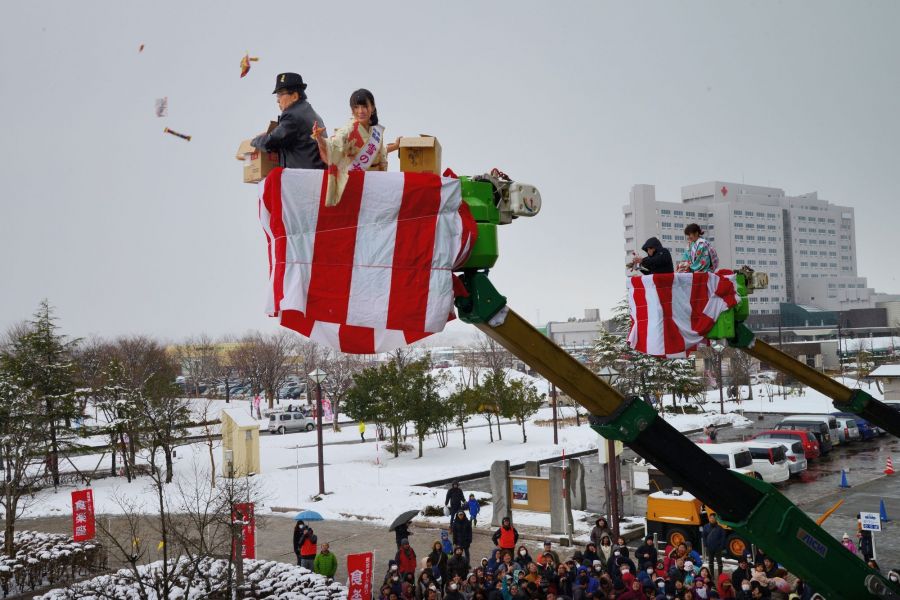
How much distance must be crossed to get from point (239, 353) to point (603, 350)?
40830mm

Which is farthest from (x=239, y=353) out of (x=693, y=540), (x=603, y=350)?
(x=693, y=540)

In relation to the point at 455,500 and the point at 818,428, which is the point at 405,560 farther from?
the point at 818,428

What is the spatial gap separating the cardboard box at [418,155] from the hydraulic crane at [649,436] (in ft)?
0.78

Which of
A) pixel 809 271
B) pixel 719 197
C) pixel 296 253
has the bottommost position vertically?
pixel 296 253

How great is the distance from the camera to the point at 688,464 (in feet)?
15.2

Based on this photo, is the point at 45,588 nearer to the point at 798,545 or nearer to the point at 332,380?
the point at 798,545

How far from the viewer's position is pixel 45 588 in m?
14.0

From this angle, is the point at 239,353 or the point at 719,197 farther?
the point at 719,197

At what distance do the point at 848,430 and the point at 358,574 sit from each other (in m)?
26.9

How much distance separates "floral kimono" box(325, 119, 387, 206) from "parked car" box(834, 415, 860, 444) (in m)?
31.5

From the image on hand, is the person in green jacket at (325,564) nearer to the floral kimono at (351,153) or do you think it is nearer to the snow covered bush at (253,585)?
the snow covered bush at (253,585)

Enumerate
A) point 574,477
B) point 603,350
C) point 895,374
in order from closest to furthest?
point 574,477 < point 895,374 < point 603,350

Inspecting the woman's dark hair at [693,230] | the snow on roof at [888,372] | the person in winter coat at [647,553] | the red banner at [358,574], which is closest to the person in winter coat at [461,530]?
the red banner at [358,574]

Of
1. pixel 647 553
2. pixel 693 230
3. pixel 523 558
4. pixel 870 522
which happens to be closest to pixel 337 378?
pixel 523 558
